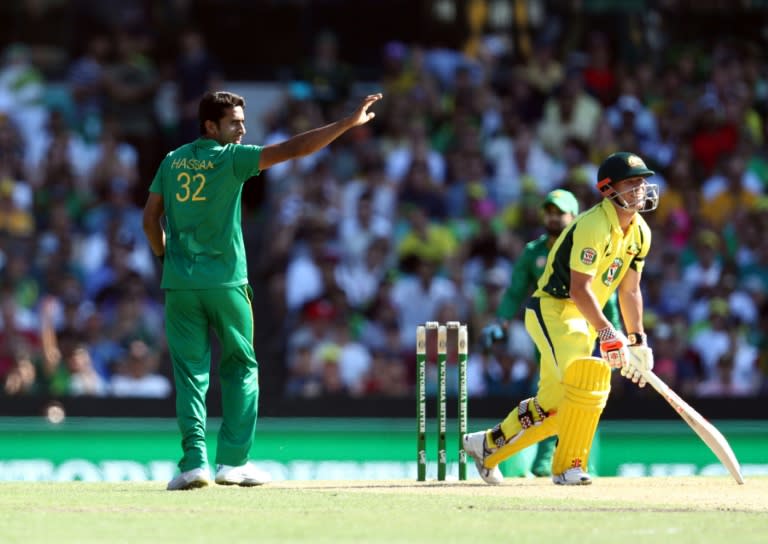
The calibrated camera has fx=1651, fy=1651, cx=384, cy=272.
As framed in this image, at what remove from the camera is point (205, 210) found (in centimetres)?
884

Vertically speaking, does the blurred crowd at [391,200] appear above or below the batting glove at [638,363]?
above

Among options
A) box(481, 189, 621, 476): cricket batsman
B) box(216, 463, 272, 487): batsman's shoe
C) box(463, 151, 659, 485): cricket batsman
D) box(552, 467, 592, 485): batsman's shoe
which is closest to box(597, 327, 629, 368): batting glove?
box(463, 151, 659, 485): cricket batsman

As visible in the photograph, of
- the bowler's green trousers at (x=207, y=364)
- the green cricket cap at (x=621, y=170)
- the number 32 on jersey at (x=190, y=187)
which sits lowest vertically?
the bowler's green trousers at (x=207, y=364)

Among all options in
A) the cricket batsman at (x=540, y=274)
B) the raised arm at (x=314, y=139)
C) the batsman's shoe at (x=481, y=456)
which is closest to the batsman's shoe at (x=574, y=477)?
the batsman's shoe at (x=481, y=456)

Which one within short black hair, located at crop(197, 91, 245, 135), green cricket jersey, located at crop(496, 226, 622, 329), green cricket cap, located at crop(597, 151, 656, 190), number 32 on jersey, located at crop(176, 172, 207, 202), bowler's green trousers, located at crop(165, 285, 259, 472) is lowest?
bowler's green trousers, located at crop(165, 285, 259, 472)

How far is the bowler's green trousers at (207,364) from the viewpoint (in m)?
8.84

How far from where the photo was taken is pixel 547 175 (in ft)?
56.0

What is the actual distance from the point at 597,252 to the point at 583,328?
1.94 feet

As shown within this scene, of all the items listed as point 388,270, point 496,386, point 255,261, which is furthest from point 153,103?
point 496,386

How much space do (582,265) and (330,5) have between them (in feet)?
36.6

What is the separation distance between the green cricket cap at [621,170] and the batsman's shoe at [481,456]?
1.69 metres

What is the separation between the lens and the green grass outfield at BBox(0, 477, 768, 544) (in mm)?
7133

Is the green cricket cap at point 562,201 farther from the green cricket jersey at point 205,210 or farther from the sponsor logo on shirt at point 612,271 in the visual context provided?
the green cricket jersey at point 205,210

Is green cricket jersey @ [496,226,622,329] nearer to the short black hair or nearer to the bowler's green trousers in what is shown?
the bowler's green trousers
